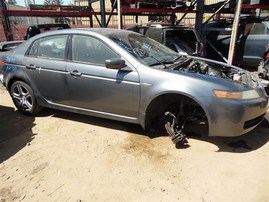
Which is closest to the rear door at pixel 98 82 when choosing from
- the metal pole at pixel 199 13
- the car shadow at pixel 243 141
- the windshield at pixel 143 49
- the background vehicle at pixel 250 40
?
the windshield at pixel 143 49

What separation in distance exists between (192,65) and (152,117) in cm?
101

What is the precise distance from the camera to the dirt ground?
8.58 ft

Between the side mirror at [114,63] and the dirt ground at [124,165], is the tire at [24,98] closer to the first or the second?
the dirt ground at [124,165]

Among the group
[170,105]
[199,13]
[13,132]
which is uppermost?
[199,13]

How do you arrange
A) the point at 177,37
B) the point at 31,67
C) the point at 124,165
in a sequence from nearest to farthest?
the point at 124,165, the point at 31,67, the point at 177,37

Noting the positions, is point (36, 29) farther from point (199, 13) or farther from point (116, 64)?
point (116, 64)

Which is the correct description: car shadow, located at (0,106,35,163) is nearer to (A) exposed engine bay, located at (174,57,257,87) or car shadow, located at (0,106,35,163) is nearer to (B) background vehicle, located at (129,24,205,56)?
(A) exposed engine bay, located at (174,57,257,87)

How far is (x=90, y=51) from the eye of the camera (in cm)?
372

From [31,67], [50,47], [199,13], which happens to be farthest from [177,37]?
[31,67]

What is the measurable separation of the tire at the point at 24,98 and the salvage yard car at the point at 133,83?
0.08 feet

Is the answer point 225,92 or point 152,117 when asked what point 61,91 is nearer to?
point 152,117

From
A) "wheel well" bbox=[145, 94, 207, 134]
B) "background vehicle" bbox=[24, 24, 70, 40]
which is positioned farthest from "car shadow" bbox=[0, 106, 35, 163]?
"background vehicle" bbox=[24, 24, 70, 40]

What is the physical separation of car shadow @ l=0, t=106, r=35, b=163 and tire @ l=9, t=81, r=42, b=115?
168 mm

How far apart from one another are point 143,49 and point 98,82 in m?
0.87
